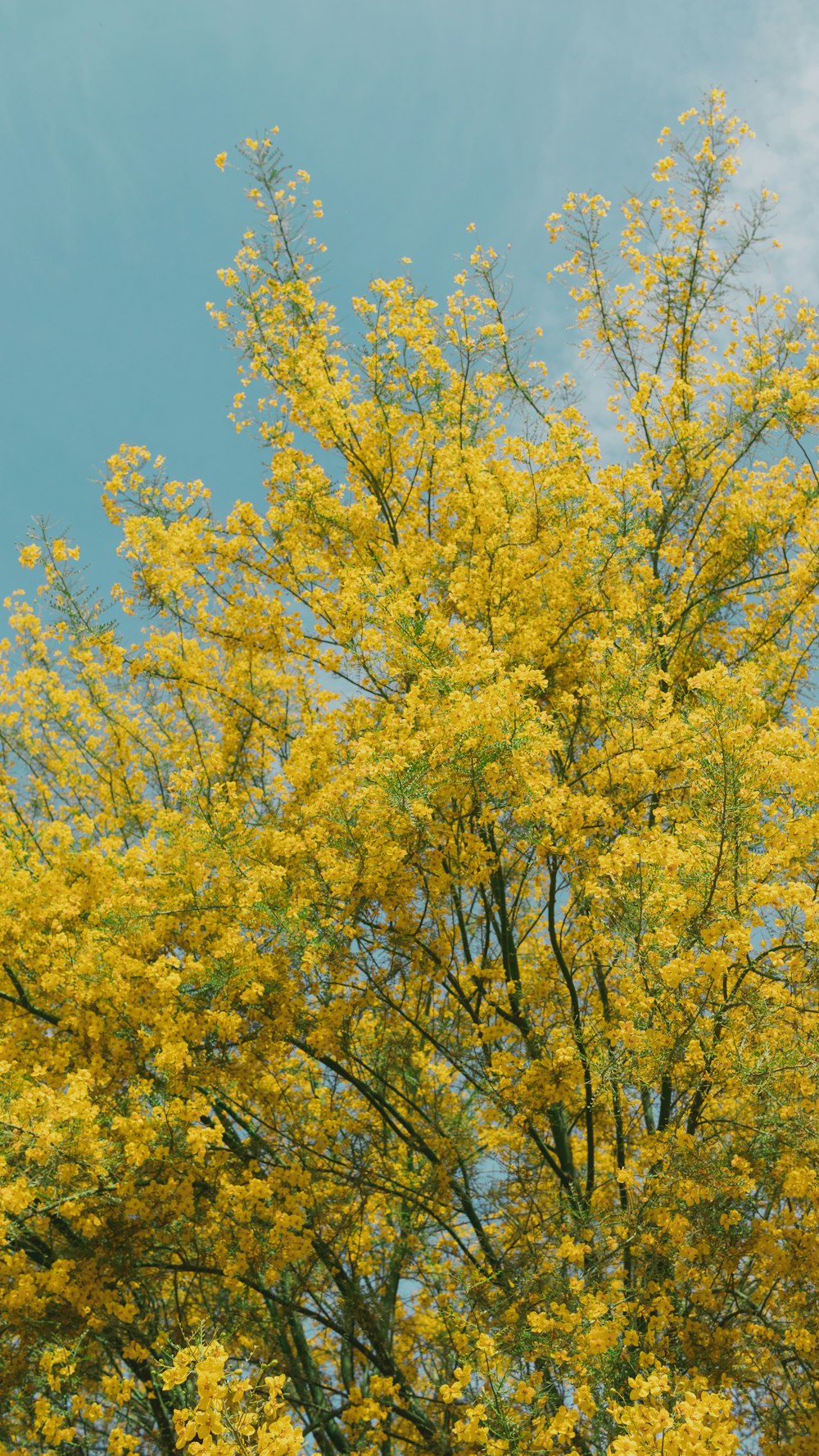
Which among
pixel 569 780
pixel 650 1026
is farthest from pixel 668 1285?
pixel 569 780

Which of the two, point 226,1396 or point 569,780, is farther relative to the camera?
point 569,780

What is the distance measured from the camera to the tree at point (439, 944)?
17.9ft

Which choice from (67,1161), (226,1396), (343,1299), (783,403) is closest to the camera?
(226,1396)

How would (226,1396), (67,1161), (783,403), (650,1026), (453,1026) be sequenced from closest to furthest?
(226,1396)
(67,1161)
(650,1026)
(453,1026)
(783,403)

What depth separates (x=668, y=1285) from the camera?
19.0 ft

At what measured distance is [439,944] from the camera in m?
7.22

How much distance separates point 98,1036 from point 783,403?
23.9ft

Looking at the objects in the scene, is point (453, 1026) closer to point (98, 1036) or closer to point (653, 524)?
point (98, 1036)

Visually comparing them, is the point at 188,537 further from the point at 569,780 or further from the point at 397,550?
the point at 569,780

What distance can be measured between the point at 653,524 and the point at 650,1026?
506cm

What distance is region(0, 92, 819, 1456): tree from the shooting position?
546 centimetres

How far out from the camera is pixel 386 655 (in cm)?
760

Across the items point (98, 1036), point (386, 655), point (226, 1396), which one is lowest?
point (226, 1396)

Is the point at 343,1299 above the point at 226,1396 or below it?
above
